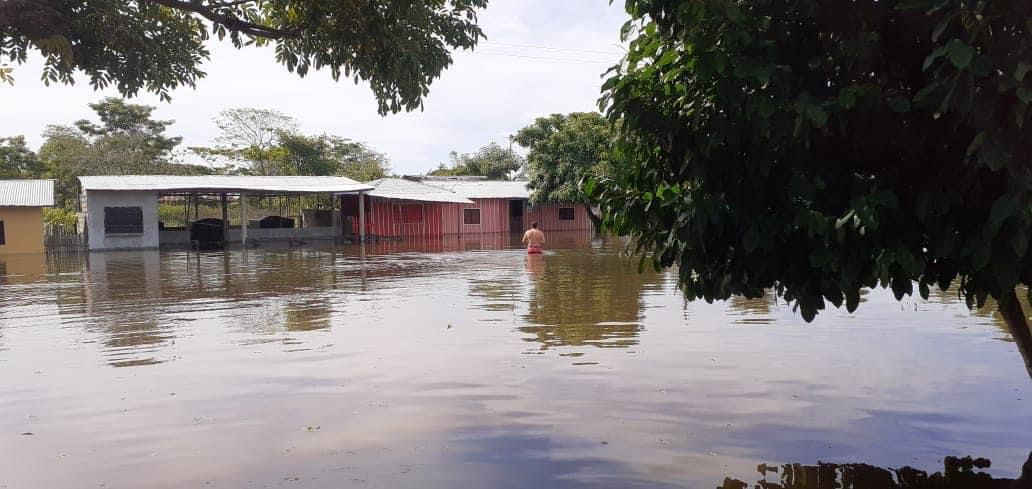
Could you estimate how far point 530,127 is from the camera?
3784 centimetres

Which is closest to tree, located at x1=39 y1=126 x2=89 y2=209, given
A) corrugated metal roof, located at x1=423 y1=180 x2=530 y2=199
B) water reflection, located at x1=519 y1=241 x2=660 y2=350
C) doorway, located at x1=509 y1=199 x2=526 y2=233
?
corrugated metal roof, located at x1=423 y1=180 x2=530 y2=199

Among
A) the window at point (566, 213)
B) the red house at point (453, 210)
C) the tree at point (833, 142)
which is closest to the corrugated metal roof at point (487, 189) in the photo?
the red house at point (453, 210)

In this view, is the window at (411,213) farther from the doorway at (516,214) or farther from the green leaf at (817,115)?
the green leaf at (817,115)

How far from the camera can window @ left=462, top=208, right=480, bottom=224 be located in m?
42.5

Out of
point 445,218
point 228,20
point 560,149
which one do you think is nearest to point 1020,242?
point 228,20

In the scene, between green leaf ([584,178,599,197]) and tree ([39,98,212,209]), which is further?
tree ([39,98,212,209])

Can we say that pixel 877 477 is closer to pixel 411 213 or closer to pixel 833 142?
pixel 833 142

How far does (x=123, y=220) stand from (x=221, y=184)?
14.0 feet

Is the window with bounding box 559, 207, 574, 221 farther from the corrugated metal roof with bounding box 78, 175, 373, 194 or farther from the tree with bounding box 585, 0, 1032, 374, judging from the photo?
the tree with bounding box 585, 0, 1032, 374

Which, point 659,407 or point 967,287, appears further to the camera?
point 659,407

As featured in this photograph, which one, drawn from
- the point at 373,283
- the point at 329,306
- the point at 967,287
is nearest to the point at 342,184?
the point at 373,283

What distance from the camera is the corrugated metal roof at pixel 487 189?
141 ft

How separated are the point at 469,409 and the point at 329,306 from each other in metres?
6.82

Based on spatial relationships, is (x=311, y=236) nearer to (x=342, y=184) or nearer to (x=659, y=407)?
(x=342, y=184)
